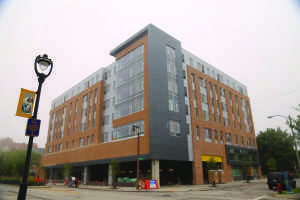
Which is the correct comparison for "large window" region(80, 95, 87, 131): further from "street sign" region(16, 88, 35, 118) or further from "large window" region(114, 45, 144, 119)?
"street sign" region(16, 88, 35, 118)

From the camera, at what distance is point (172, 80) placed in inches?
1522

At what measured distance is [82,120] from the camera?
5222 centimetres

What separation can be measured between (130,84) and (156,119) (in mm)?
9991

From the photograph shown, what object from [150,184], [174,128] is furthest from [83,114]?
[150,184]

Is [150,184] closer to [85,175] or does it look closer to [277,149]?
[85,175]

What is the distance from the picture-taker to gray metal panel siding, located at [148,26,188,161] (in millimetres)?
31922

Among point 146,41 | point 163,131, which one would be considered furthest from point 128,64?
point 163,131

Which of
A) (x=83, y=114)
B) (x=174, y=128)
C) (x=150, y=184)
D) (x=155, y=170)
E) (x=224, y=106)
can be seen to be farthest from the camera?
(x=83, y=114)

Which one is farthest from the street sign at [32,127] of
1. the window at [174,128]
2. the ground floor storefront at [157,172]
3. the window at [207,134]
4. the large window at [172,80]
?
the window at [207,134]

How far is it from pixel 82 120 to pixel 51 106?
86.3 ft


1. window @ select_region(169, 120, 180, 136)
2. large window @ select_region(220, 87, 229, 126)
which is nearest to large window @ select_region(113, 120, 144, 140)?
window @ select_region(169, 120, 180, 136)

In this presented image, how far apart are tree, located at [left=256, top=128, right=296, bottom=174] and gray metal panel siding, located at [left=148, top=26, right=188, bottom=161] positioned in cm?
4239

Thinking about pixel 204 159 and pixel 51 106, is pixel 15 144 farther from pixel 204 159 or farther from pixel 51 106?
pixel 51 106

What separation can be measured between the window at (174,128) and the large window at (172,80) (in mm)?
2306
